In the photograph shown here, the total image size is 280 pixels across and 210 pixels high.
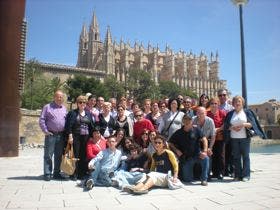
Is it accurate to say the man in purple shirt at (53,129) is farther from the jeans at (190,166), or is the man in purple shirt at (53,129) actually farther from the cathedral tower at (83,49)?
the cathedral tower at (83,49)

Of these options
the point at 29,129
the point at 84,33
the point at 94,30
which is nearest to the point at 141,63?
the point at 94,30

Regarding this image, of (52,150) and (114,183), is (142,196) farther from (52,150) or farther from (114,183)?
(52,150)

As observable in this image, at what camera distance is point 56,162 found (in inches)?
273

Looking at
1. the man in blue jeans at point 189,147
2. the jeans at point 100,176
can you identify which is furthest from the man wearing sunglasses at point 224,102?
the jeans at point 100,176

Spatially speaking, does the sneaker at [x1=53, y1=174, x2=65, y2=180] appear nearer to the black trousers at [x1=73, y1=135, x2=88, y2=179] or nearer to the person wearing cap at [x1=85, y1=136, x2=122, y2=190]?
the black trousers at [x1=73, y1=135, x2=88, y2=179]

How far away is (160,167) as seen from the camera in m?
5.99

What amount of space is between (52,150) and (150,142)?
197cm

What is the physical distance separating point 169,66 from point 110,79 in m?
31.4

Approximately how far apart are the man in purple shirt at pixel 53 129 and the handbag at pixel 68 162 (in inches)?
10.1

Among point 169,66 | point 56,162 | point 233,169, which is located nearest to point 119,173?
point 56,162

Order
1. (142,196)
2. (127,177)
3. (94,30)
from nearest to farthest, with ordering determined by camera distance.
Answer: (142,196)
(127,177)
(94,30)

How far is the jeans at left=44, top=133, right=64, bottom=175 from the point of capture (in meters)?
6.68

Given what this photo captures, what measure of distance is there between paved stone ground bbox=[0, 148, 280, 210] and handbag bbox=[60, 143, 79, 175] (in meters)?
0.26

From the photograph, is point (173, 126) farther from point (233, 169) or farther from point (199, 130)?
point (233, 169)
